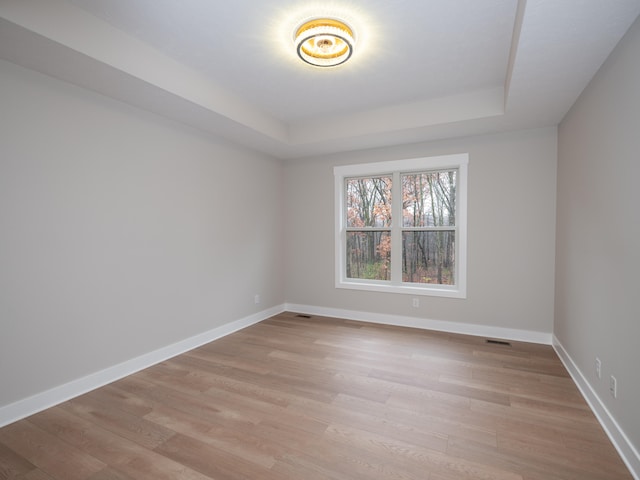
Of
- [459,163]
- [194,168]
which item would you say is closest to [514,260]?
[459,163]

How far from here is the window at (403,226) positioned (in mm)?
4066

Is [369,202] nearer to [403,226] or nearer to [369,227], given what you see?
[369,227]

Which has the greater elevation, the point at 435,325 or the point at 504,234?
the point at 504,234

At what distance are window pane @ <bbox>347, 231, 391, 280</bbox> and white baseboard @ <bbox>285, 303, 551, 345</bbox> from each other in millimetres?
551

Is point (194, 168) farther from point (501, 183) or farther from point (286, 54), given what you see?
point (501, 183)

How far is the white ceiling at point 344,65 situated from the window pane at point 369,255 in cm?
150

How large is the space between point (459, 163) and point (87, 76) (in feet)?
12.4

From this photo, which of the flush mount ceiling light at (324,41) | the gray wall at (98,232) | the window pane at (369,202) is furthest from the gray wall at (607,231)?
the gray wall at (98,232)

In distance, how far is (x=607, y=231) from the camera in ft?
6.93

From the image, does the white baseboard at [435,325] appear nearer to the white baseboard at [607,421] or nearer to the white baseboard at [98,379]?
the white baseboard at [607,421]

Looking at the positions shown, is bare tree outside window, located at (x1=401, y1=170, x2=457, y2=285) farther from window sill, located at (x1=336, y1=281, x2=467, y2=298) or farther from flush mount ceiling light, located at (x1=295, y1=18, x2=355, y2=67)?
flush mount ceiling light, located at (x1=295, y1=18, x2=355, y2=67)

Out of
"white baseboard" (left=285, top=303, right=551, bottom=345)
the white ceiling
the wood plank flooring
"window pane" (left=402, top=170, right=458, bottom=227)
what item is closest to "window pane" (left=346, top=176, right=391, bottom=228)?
"window pane" (left=402, top=170, right=458, bottom=227)

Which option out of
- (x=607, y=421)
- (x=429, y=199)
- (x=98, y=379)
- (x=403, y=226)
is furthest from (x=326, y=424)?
(x=429, y=199)

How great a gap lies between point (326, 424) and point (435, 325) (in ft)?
8.02
